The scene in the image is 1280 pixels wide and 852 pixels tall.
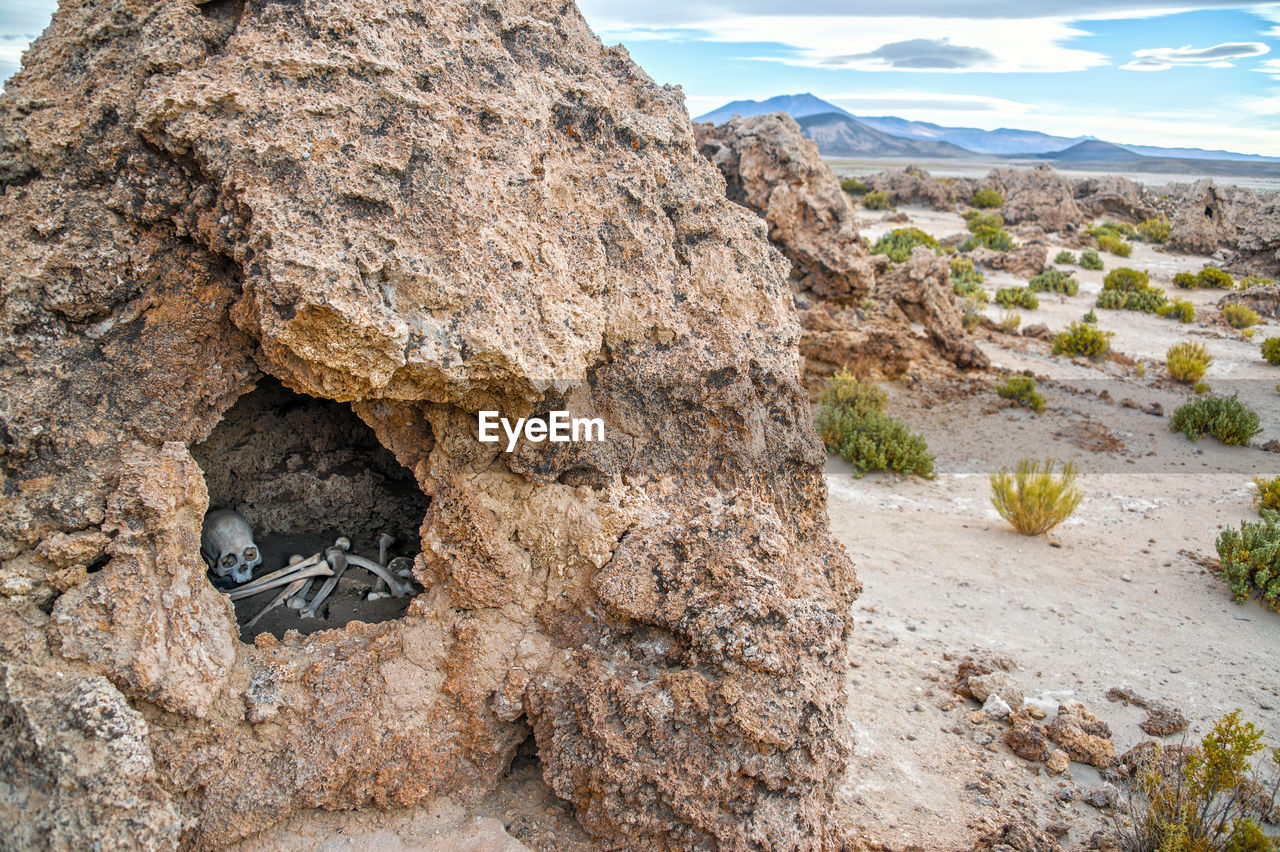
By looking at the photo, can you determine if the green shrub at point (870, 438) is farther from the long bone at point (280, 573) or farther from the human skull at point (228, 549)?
the human skull at point (228, 549)

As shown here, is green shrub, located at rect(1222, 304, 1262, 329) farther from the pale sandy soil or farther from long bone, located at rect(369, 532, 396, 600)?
long bone, located at rect(369, 532, 396, 600)

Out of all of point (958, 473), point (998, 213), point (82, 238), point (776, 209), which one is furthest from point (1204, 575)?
point (998, 213)

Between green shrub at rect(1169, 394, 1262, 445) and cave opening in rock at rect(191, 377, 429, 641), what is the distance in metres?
9.01

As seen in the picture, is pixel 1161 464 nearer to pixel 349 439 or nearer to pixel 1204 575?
pixel 1204 575

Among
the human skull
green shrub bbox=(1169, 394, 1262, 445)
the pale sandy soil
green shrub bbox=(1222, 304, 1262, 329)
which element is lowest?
the pale sandy soil

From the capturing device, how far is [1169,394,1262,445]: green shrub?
861 centimetres

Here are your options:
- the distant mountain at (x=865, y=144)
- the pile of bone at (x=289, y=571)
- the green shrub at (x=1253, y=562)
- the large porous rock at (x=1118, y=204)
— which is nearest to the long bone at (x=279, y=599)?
the pile of bone at (x=289, y=571)

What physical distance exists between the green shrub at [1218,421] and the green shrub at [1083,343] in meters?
2.78

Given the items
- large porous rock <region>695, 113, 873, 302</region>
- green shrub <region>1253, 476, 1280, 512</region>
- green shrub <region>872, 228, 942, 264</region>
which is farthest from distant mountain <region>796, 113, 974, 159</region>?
green shrub <region>1253, 476, 1280, 512</region>

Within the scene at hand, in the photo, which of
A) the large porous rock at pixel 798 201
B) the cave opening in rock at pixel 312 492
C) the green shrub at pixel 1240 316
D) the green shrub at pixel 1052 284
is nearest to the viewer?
the cave opening in rock at pixel 312 492

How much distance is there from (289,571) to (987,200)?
94.4ft

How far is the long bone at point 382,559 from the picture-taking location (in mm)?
3380

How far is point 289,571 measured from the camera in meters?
3.31

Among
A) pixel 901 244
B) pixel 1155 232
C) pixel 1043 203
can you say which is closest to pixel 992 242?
pixel 901 244
